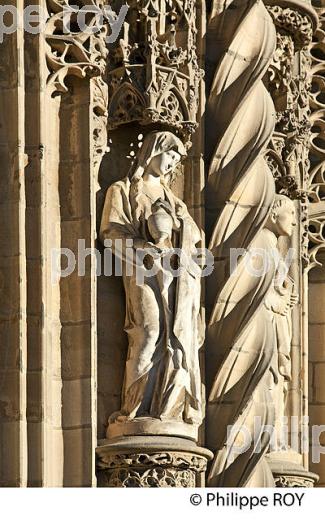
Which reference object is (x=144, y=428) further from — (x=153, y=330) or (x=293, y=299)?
(x=293, y=299)

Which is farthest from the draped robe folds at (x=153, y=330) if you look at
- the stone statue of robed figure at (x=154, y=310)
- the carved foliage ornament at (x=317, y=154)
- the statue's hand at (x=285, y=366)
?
the carved foliage ornament at (x=317, y=154)

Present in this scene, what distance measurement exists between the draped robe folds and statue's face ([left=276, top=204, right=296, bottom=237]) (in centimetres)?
200

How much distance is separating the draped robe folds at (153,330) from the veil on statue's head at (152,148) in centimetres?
16

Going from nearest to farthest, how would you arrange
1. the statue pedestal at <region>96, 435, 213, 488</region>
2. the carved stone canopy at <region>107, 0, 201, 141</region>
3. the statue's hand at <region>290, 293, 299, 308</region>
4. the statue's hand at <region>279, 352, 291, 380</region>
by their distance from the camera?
the statue pedestal at <region>96, 435, 213, 488</region>
the carved stone canopy at <region>107, 0, 201, 141</region>
the statue's hand at <region>279, 352, 291, 380</region>
the statue's hand at <region>290, 293, 299, 308</region>

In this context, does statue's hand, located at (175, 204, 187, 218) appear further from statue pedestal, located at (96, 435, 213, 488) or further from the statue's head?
the statue's head

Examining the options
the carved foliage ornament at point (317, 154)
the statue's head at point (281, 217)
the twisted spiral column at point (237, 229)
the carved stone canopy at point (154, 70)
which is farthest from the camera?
the carved foliage ornament at point (317, 154)

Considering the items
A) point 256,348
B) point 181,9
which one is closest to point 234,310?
point 256,348

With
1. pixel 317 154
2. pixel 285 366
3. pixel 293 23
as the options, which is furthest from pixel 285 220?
pixel 317 154

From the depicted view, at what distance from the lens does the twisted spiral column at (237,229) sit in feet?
71.2

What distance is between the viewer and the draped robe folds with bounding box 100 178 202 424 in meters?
21.0

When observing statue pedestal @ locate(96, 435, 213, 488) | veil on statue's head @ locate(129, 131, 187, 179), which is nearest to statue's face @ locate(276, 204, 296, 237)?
veil on statue's head @ locate(129, 131, 187, 179)

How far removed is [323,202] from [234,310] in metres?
3.04

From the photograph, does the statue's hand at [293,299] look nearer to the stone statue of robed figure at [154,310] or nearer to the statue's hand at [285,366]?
the statue's hand at [285,366]
